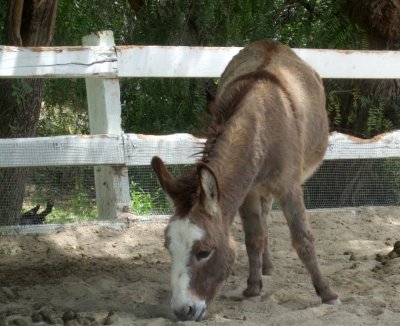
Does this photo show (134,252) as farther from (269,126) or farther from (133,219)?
(269,126)

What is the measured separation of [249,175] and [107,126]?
215 cm

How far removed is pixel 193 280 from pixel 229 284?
1423mm

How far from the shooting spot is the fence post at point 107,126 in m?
6.13

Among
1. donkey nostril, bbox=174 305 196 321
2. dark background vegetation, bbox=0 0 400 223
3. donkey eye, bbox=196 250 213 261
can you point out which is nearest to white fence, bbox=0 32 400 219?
dark background vegetation, bbox=0 0 400 223

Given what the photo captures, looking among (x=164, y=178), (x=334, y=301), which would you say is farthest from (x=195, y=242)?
(x=334, y=301)

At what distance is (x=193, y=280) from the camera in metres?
3.85

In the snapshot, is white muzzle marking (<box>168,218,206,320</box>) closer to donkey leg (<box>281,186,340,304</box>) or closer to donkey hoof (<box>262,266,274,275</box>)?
donkey leg (<box>281,186,340,304</box>)

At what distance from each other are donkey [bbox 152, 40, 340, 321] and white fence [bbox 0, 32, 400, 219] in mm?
780

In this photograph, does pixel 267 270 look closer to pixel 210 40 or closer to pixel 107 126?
pixel 107 126

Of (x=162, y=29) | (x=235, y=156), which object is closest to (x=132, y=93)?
(x=162, y=29)

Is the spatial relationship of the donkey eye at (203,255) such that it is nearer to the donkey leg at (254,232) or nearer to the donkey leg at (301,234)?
the donkey leg at (301,234)

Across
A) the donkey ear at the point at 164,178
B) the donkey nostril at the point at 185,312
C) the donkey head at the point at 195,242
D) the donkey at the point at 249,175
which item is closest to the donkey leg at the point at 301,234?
the donkey at the point at 249,175

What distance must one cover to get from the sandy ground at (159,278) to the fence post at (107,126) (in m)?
0.28

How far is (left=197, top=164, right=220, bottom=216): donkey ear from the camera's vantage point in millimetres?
3791
